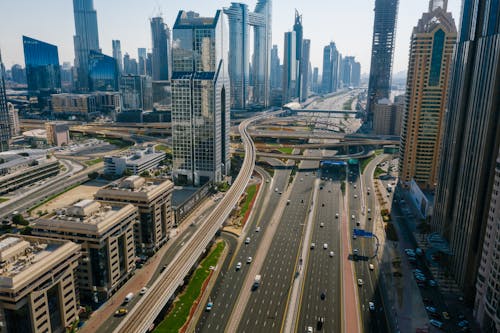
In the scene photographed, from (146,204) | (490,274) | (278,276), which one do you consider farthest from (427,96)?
(146,204)

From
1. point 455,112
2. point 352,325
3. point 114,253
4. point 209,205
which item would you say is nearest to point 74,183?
point 209,205

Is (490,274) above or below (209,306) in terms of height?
above

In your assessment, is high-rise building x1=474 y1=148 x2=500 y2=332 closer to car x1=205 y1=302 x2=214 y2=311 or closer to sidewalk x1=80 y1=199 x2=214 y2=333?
car x1=205 y1=302 x2=214 y2=311

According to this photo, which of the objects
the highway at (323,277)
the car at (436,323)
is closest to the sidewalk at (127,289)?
the highway at (323,277)

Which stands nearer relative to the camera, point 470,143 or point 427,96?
point 470,143

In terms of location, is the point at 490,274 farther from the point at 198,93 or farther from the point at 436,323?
the point at 198,93

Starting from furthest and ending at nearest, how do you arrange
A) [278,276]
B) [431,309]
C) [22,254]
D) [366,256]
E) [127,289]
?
[366,256]
[278,276]
[127,289]
[431,309]
[22,254]

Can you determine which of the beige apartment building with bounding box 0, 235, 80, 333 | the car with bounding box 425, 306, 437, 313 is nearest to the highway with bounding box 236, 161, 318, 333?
the car with bounding box 425, 306, 437, 313
